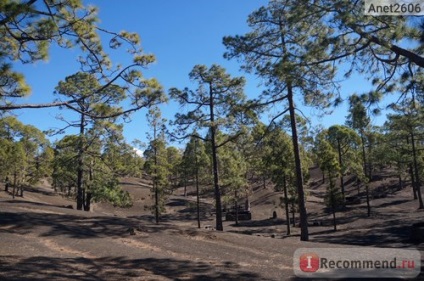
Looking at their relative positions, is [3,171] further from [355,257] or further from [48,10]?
[355,257]

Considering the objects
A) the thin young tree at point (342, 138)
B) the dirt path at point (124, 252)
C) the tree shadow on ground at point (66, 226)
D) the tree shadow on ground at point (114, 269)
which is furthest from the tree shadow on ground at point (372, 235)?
the tree shadow on ground at point (114, 269)

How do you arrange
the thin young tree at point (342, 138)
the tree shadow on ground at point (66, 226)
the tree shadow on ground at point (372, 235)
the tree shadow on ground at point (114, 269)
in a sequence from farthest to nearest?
the thin young tree at point (342, 138) < the tree shadow on ground at point (372, 235) < the tree shadow on ground at point (66, 226) < the tree shadow on ground at point (114, 269)

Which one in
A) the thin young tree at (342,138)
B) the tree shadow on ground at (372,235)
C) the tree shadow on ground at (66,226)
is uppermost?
the thin young tree at (342,138)

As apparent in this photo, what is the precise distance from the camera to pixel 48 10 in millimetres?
8078

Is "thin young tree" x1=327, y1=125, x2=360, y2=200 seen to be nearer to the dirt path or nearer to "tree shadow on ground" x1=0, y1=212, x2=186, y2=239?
the dirt path

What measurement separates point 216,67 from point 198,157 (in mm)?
14843

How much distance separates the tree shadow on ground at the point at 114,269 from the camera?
24.8 feet

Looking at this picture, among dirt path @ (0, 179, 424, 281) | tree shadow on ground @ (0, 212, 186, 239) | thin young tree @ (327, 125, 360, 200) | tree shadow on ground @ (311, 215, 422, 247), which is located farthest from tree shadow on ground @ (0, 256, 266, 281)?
thin young tree @ (327, 125, 360, 200)

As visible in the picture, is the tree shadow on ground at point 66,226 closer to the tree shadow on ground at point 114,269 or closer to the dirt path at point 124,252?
the dirt path at point 124,252

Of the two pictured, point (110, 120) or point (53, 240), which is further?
point (53, 240)

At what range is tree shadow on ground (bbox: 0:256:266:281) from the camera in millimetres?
7574

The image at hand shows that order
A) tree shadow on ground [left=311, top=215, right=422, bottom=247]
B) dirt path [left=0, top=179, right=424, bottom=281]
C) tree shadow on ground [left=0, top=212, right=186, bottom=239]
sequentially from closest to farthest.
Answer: dirt path [left=0, top=179, right=424, bottom=281] < tree shadow on ground [left=0, top=212, right=186, bottom=239] < tree shadow on ground [left=311, top=215, right=422, bottom=247]

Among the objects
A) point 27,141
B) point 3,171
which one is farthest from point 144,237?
point 27,141

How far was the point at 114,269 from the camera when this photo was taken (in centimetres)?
858
